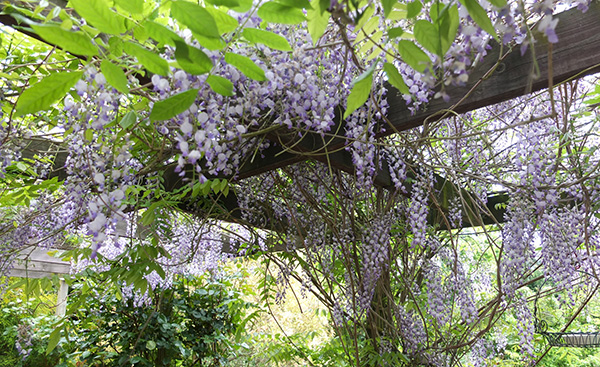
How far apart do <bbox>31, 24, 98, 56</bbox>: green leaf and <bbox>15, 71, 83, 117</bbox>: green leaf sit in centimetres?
4

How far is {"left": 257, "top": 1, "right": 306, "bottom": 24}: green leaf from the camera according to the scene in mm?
721

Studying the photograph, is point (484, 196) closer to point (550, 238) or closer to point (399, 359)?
point (550, 238)

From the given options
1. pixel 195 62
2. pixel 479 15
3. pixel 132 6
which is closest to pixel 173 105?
pixel 195 62

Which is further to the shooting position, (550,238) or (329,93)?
(550,238)

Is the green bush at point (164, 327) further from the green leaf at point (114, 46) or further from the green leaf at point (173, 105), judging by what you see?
the green leaf at point (173, 105)

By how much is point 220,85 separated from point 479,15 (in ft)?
1.34

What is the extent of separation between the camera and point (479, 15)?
59 cm

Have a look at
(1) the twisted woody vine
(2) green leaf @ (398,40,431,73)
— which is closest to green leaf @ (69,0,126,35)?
(1) the twisted woody vine

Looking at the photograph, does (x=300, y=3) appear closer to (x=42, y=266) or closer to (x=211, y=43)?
(x=211, y=43)

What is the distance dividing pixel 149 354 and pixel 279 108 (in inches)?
119

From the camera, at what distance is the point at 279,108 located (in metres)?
1.56

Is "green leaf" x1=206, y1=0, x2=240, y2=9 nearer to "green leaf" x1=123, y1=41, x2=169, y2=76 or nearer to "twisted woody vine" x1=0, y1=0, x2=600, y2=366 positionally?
"twisted woody vine" x1=0, y1=0, x2=600, y2=366

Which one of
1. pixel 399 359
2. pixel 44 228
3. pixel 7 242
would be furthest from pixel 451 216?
pixel 7 242

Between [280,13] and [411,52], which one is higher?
[280,13]
